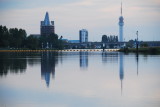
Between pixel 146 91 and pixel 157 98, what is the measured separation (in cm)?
260

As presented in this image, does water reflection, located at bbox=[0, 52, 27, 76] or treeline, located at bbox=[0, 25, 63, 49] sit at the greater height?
treeline, located at bbox=[0, 25, 63, 49]

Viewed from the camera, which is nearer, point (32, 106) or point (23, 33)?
point (32, 106)

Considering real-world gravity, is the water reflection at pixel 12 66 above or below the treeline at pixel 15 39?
→ below

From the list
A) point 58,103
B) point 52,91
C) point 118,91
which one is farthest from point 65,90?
point 58,103

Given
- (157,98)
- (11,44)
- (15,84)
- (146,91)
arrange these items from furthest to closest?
(11,44), (15,84), (146,91), (157,98)

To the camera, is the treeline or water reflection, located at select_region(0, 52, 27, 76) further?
the treeline

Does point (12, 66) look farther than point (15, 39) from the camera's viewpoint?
No

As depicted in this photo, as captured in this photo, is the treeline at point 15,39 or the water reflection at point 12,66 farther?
the treeline at point 15,39

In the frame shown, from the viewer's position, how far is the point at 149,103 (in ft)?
54.7

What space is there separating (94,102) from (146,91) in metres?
4.61

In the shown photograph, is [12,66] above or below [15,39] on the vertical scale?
below

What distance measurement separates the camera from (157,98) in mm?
18047

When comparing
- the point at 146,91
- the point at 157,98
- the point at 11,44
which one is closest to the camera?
the point at 157,98

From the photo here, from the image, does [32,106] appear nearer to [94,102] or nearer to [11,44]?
[94,102]
